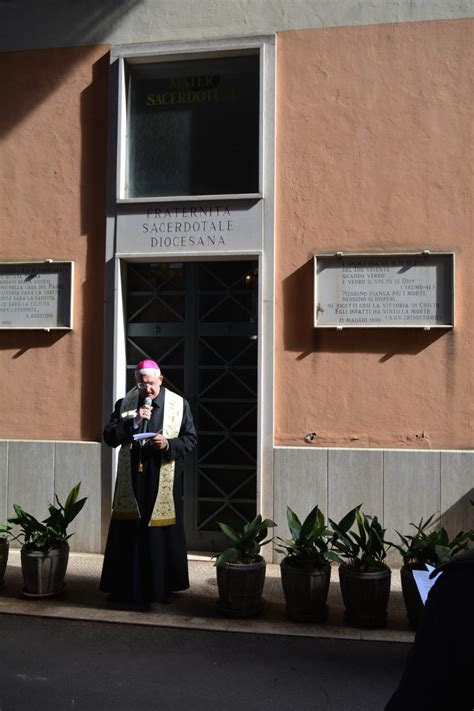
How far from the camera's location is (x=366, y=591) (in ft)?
16.8

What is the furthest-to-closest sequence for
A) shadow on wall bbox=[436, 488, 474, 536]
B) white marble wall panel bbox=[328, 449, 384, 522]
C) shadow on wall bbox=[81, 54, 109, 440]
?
shadow on wall bbox=[81, 54, 109, 440]
white marble wall panel bbox=[328, 449, 384, 522]
shadow on wall bbox=[436, 488, 474, 536]

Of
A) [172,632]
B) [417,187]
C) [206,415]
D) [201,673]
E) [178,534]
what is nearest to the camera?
[201,673]

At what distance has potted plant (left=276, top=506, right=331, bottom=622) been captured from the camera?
5.20 m

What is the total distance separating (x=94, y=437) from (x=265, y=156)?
3.53 meters

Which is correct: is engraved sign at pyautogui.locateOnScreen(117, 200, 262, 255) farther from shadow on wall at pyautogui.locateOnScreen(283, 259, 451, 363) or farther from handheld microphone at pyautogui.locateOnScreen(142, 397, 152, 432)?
handheld microphone at pyautogui.locateOnScreen(142, 397, 152, 432)

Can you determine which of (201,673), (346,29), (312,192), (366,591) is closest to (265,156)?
(312,192)

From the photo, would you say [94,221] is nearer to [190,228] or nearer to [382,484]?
[190,228]

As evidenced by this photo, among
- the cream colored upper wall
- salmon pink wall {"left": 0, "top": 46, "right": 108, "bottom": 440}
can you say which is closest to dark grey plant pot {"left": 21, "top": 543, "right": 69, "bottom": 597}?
salmon pink wall {"left": 0, "top": 46, "right": 108, "bottom": 440}

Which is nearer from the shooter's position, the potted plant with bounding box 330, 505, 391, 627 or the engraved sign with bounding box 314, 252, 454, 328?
the potted plant with bounding box 330, 505, 391, 627

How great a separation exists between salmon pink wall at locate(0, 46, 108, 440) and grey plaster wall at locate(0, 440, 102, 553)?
17 cm

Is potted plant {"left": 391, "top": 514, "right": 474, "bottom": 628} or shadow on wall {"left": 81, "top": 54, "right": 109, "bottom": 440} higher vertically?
shadow on wall {"left": 81, "top": 54, "right": 109, "bottom": 440}

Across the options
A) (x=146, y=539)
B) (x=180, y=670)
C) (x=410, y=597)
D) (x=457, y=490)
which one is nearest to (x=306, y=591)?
(x=410, y=597)

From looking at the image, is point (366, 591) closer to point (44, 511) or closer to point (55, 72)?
point (44, 511)

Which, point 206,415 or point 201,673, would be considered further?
point 206,415
